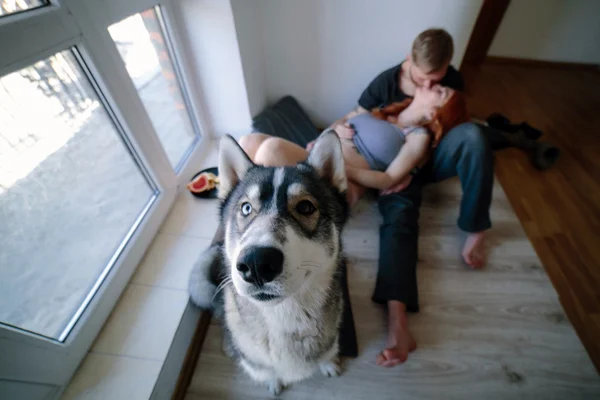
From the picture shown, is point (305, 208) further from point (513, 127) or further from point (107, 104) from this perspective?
point (513, 127)

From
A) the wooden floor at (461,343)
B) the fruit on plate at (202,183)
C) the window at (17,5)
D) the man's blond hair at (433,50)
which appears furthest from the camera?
the fruit on plate at (202,183)

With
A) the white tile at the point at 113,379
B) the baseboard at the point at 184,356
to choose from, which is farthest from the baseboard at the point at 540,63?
the white tile at the point at 113,379

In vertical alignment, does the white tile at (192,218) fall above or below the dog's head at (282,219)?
below

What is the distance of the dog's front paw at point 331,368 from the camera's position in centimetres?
102

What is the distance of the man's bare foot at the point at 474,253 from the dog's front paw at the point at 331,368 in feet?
2.84


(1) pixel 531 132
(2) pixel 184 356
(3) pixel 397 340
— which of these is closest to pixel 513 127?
(1) pixel 531 132

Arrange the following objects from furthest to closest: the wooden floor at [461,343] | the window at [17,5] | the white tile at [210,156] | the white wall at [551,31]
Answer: the white wall at [551,31] → the white tile at [210,156] → the wooden floor at [461,343] → the window at [17,5]

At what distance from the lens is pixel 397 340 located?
41.7 inches

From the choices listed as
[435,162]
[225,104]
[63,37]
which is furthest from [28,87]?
[435,162]

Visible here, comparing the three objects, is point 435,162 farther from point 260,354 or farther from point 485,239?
point 260,354

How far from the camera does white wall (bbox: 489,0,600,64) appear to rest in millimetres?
2822

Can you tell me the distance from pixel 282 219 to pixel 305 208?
0.10 m

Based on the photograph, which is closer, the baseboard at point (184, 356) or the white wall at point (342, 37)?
the baseboard at point (184, 356)

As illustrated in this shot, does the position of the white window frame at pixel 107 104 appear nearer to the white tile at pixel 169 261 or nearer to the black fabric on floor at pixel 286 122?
the white tile at pixel 169 261
